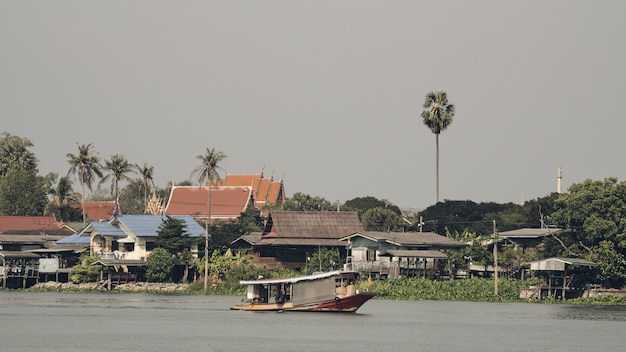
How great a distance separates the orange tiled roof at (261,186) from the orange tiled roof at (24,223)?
24349 mm

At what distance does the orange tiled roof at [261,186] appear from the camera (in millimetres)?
123375

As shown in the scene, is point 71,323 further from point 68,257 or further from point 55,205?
point 55,205

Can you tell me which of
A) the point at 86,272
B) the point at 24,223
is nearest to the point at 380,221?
the point at 86,272

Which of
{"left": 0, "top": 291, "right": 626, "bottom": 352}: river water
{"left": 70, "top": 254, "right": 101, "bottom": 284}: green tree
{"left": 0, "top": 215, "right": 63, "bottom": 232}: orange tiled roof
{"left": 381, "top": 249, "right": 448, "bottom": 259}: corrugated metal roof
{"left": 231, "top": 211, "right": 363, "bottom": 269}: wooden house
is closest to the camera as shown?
{"left": 0, "top": 291, "right": 626, "bottom": 352}: river water

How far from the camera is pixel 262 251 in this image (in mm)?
86125

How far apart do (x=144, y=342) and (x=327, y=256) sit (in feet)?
123

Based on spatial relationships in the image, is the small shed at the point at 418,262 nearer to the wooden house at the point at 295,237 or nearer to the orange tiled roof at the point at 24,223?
the wooden house at the point at 295,237

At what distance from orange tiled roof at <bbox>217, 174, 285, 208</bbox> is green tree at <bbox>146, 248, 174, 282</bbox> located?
40304 mm

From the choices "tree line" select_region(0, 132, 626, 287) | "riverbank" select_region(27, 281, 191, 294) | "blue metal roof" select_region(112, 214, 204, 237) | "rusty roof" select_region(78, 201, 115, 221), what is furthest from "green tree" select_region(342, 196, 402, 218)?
"riverbank" select_region(27, 281, 191, 294)

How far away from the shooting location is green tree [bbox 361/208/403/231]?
95.6 m

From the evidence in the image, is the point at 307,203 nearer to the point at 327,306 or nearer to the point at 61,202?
the point at 61,202

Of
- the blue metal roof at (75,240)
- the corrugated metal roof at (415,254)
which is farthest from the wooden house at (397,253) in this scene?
the blue metal roof at (75,240)

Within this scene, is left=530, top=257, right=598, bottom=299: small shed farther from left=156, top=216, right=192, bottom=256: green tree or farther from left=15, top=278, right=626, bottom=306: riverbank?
left=156, top=216, right=192, bottom=256: green tree

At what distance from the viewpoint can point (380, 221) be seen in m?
96.1
